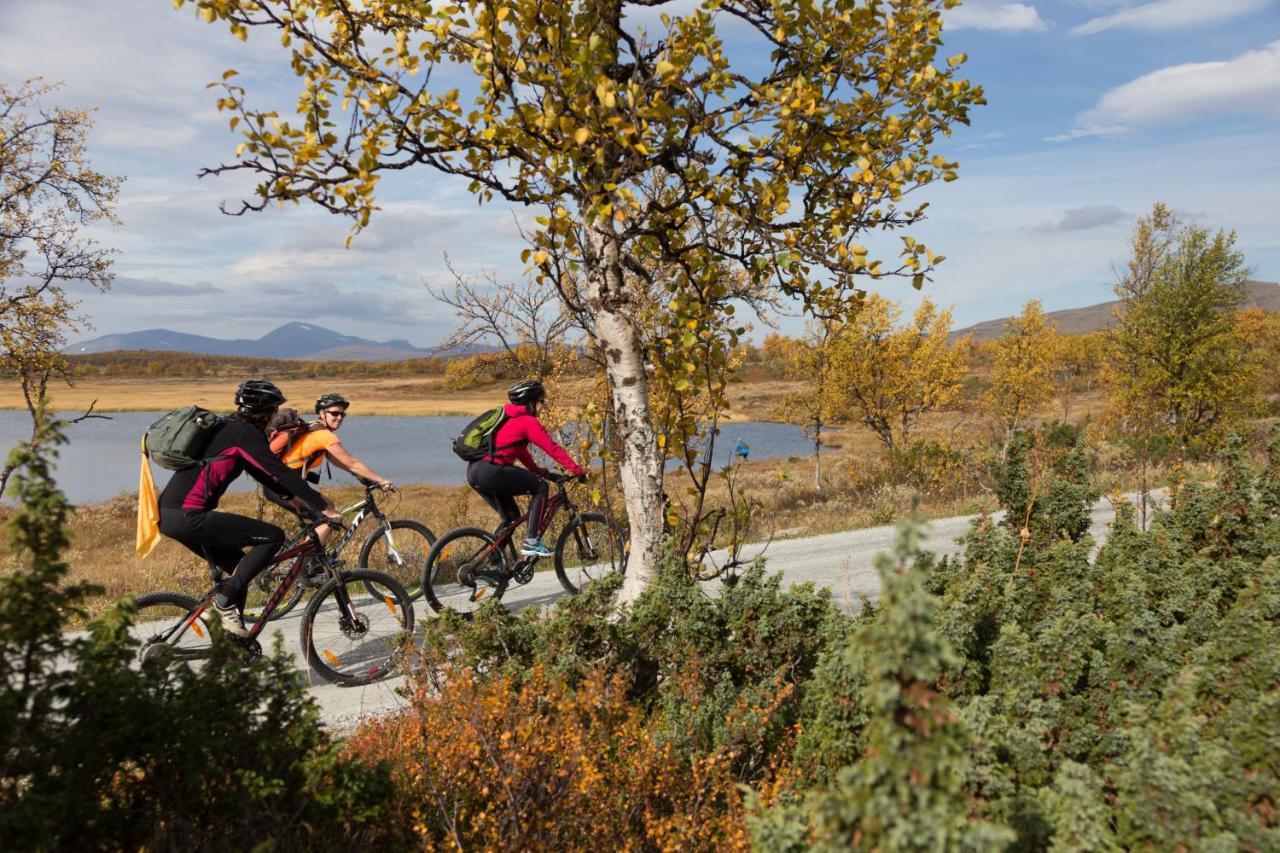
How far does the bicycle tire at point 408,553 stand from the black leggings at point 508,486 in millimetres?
720

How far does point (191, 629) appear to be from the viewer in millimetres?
5605

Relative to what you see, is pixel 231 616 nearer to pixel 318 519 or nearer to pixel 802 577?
pixel 318 519

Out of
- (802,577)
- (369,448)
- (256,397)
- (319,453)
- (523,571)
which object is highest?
(256,397)

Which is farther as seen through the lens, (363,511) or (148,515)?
(363,511)

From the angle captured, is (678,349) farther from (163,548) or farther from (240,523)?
(163,548)

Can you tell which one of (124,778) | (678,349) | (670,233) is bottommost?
(124,778)

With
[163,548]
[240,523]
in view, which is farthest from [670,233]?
[163,548]

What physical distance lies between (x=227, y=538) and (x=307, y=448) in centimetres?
149

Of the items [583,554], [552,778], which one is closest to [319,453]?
[583,554]

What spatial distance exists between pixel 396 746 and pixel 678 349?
293 cm

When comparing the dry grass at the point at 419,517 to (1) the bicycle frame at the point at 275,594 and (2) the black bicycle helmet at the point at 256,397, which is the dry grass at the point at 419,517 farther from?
(2) the black bicycle helmet at the point at 256,397

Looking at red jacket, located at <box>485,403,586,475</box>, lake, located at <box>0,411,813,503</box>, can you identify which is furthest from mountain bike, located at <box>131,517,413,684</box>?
lake, located at <box>0,411,813,503</box>

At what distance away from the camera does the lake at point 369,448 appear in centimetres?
4528

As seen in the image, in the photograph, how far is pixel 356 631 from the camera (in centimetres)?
604
